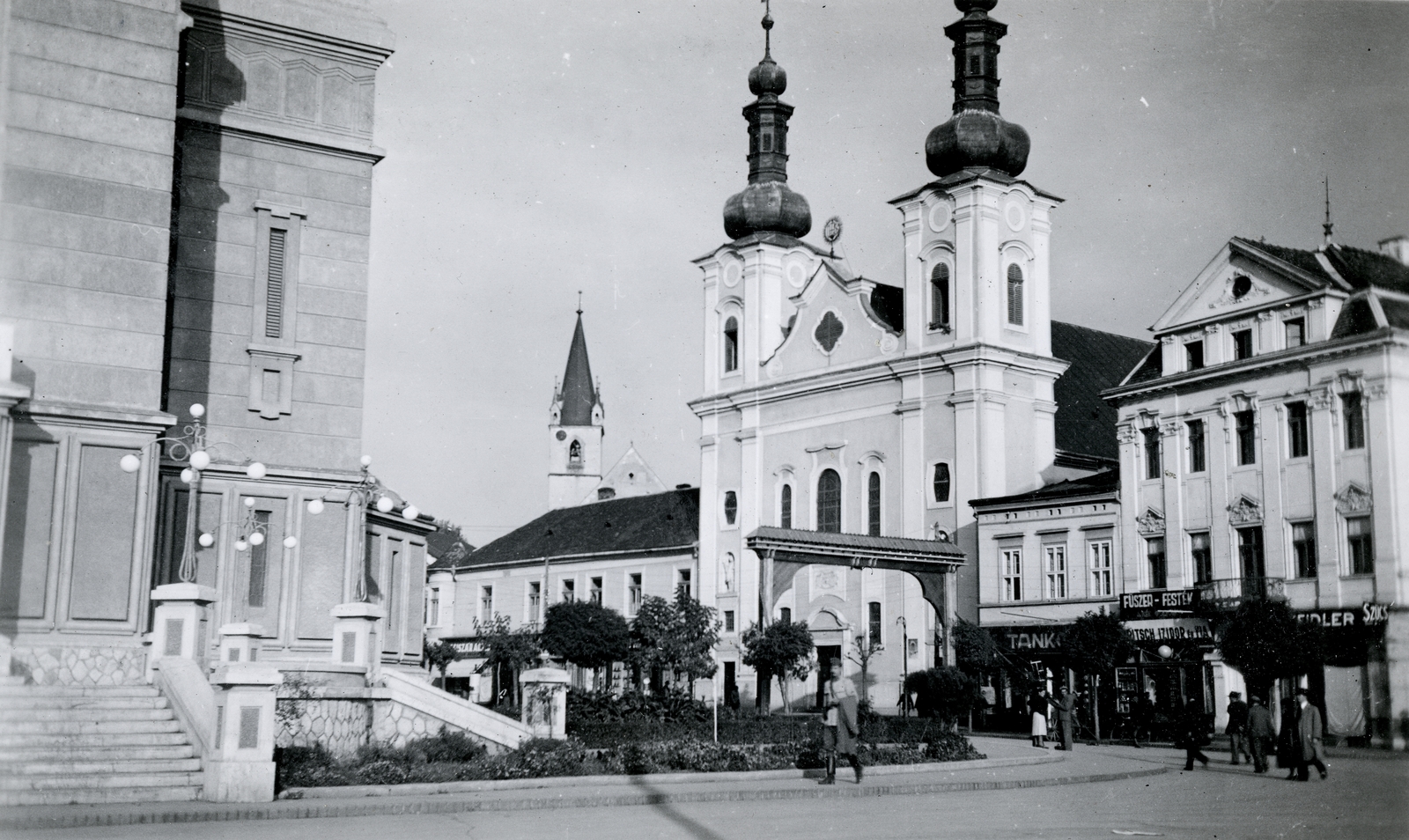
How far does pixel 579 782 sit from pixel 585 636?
30506 mm

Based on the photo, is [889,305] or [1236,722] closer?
[1236,722]

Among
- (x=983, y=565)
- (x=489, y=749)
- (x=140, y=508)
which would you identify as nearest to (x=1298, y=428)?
(x=983, y=565)

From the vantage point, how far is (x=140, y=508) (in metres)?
21.9

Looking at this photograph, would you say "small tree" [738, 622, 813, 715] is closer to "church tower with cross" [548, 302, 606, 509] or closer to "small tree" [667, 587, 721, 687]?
"small tree" [667, 587, 721, 687]

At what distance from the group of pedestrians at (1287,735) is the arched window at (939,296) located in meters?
25.6

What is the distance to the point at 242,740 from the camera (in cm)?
1568

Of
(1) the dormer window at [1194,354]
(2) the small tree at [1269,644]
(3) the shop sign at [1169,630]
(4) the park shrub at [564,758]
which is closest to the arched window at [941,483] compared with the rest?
(3) the shop sign at [1169,630]

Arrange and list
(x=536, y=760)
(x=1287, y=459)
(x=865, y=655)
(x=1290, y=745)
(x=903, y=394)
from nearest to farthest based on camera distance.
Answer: (x=536, y=760) → (x=1290, y=745) → (x=1287, y=459) → (x=865, y=655) → (x=903, y=394)

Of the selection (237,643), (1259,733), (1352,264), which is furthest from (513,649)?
(1259,733)

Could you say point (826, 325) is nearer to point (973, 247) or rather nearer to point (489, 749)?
point (973, 247)

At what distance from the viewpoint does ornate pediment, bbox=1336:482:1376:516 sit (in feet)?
91.5

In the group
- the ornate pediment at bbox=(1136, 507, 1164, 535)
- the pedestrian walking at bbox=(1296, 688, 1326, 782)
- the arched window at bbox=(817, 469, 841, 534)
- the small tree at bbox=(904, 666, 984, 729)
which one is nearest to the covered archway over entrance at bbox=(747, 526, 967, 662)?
the small tree at bbox=(904, 666, 984, 729)

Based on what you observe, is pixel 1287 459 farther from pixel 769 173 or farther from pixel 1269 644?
pixel 769 173

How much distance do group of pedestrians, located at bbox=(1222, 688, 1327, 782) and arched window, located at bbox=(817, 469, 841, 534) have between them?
27.2 meters
